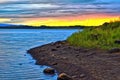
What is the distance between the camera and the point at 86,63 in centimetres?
2317

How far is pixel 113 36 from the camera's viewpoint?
3350 centimetres

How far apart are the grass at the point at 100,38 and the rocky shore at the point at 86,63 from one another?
2059mm

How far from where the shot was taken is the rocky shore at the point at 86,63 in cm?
1895

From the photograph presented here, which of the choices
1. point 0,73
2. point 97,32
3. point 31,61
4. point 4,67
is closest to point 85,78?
point 0,73

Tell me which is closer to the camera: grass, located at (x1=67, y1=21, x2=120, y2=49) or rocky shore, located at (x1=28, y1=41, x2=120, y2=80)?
rocky shore, located at (x1=28, y1=41, x2=120, y2=80)

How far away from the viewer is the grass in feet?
103

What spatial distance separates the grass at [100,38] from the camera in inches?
1241

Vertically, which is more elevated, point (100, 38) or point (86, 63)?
point (100, 38)

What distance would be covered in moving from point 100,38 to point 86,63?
11283 millimetres

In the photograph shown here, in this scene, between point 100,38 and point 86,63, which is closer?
point 86,63

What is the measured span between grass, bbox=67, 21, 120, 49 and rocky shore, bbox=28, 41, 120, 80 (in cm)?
206

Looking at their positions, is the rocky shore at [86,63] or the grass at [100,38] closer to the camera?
the rocky shore at [86,63]

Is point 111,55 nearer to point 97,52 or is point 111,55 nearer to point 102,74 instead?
point 97,52

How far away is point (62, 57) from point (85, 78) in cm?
896
